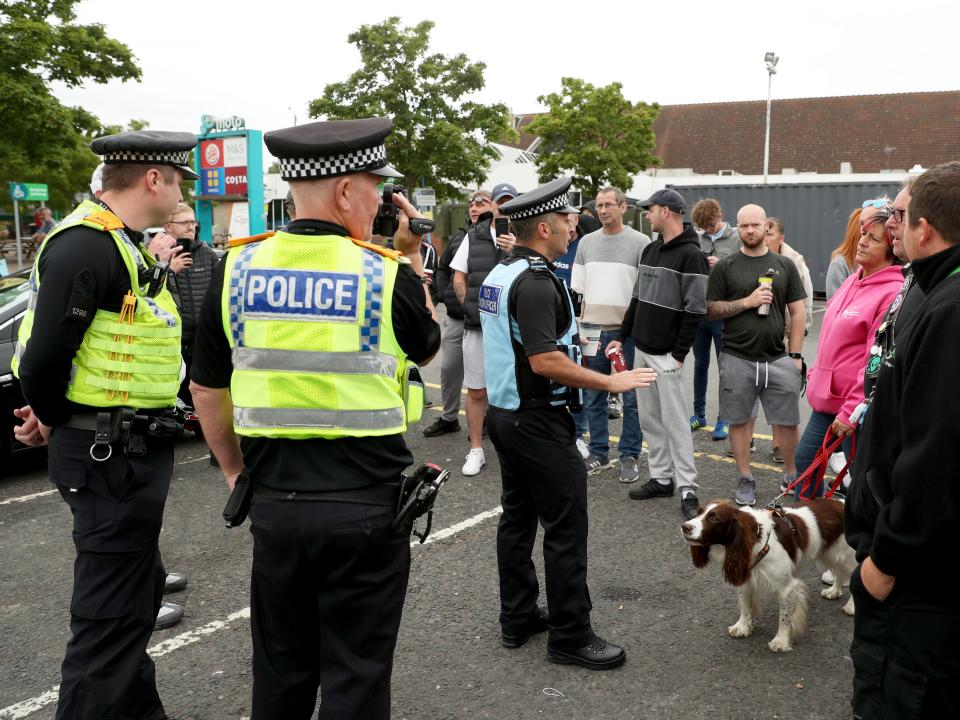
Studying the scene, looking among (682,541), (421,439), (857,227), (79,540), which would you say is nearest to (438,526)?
(682,541)

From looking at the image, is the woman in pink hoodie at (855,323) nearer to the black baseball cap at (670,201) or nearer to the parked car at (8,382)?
the black baseball cap at (670,201)

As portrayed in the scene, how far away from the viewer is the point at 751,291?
568 centimetres

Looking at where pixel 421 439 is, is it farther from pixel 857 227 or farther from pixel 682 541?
pixel 857 227

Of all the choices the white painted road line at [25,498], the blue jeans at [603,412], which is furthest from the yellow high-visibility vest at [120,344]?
the blue jeans at [603,412]

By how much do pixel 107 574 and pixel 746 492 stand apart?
4.23m

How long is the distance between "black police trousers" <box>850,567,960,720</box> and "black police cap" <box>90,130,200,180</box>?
2.77 metres

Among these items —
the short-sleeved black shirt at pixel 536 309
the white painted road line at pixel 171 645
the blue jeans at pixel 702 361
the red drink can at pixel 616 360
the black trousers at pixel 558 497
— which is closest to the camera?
the white painted road line at pixel 171 645

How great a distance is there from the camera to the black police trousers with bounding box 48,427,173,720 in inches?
110

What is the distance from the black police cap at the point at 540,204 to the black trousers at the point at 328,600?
184 centimetres

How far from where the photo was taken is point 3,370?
6211mm

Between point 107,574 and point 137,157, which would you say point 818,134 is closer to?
point 137,157

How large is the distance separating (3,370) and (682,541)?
5.19 m

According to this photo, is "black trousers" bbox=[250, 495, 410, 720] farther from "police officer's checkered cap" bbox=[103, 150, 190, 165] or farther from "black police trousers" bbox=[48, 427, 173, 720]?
"police officer's checkered cap" bbox=[103, 150, 190, 165]

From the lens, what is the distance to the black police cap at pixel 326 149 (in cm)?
219
